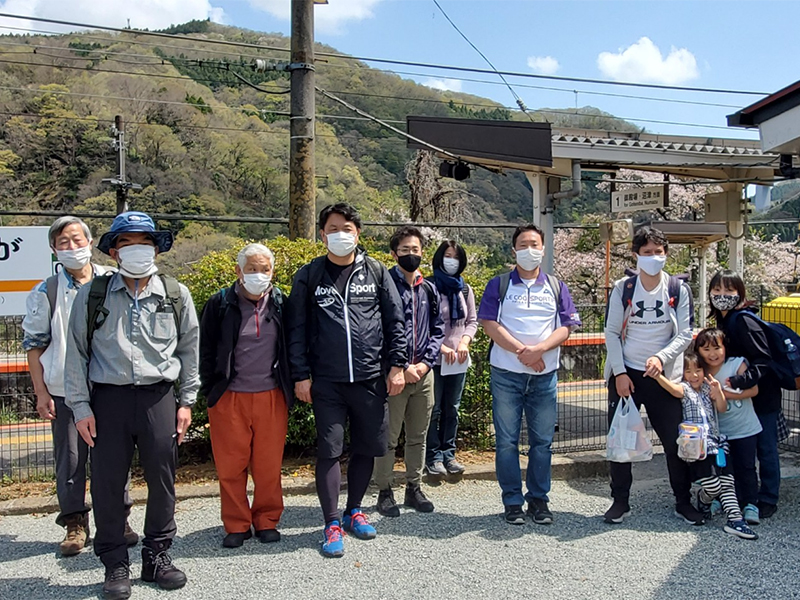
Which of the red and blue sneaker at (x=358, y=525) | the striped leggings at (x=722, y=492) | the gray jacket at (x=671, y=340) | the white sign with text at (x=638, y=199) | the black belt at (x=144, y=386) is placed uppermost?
the white sign with text at (x=638, y=199)

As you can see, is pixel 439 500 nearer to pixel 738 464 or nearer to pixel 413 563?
pixel 413 563

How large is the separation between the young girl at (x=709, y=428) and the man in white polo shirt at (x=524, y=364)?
79 centimetres

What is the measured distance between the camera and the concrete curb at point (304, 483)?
16.7 feet

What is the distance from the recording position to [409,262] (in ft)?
16.5

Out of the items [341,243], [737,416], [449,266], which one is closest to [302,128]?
[449,266]

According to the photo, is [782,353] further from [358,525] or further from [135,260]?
[135,260]

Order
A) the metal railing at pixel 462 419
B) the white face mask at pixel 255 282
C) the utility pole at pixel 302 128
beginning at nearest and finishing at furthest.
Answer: the white face mask at pixel 255 282 → the metal railing at pixel 462 419 → the utility pole at pixel 302 128

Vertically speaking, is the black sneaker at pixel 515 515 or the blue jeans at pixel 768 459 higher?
the blue jeans at pixel 768 459

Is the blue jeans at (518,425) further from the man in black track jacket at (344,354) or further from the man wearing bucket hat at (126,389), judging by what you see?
the man wearing bucket hat at (126,389)

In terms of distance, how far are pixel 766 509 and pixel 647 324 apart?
1625mm

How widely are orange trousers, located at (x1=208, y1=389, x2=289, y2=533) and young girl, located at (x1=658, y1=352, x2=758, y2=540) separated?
8.59ft

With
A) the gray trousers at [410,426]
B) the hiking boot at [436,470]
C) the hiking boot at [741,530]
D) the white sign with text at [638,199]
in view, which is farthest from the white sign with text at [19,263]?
the white sign with text at [638,199]

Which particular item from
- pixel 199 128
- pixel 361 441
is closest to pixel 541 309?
pixel 361 441

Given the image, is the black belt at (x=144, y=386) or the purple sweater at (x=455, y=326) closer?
the black belt at (x=144, y=386)
